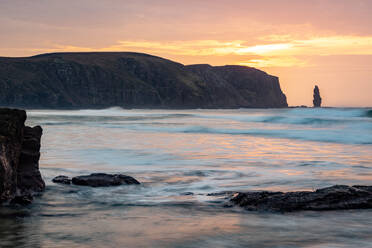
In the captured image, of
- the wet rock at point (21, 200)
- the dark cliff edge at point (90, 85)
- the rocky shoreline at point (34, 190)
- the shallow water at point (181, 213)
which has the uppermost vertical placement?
the dark cliff edge at point (90, 85)

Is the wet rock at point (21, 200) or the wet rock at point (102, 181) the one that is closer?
the wet rock at point (21, 200)

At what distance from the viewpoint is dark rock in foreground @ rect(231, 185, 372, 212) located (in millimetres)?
7719

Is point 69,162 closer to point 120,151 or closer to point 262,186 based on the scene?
point 120,151

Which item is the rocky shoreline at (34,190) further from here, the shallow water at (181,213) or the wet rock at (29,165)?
the shallow water at (181,213)

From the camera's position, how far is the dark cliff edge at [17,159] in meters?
7.99

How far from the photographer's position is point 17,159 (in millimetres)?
8789

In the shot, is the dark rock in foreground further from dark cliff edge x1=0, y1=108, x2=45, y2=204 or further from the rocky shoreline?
dark cliff edge x1=0, y1=108, x2=45, y2=204

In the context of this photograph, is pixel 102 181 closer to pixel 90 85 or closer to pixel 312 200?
pixel 312 200

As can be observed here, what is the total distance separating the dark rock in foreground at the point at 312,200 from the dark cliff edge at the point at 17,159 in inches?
147

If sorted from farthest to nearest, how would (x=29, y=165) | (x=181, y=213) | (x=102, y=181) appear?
(x=102, y=181) < (x=29, y=165) < (x=181, y=213)

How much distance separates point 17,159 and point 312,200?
5114 mm

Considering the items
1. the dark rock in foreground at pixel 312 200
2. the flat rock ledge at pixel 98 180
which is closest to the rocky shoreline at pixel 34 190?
the dark rock in foreground at pixel 312 200

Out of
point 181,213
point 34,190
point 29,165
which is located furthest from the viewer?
point 29,165

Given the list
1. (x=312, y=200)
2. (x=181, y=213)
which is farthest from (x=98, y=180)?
(x=312, y=200)
